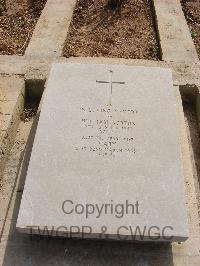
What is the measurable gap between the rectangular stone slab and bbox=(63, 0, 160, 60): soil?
1.05m

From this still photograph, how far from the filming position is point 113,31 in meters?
5.28

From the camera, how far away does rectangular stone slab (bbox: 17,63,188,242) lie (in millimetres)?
2828

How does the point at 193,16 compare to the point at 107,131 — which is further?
the point at 193,16

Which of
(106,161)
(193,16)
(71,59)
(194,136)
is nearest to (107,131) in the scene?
(106,161)

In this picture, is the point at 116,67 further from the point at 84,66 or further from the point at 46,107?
the point at 46,107

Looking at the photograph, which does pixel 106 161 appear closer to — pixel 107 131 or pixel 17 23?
pixel 107 131

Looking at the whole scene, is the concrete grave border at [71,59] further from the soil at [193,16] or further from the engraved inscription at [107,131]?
the engraved inscription at [107,131]

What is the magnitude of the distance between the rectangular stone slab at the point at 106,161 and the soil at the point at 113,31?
3.46 ft

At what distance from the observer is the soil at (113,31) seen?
4.95 m

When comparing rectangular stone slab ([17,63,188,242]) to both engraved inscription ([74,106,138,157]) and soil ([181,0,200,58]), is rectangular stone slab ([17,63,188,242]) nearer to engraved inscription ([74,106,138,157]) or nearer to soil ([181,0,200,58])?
engraved inscription ([74,106,138,157])

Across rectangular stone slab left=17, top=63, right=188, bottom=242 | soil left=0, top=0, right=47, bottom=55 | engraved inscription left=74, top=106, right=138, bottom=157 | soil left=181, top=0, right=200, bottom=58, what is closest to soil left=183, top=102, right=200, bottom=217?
rectangular stone slab left=17, top=63, right=188, bottom=242

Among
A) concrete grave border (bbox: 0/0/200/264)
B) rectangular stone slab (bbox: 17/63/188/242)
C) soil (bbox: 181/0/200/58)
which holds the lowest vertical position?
rectangular stone slab (bbox: 17/63/188/242)

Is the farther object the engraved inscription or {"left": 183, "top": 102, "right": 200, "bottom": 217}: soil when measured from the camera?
{"left": 183, "top": 102, "right": 200, "bottom": 217}: soil

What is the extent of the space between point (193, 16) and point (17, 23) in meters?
2.38
